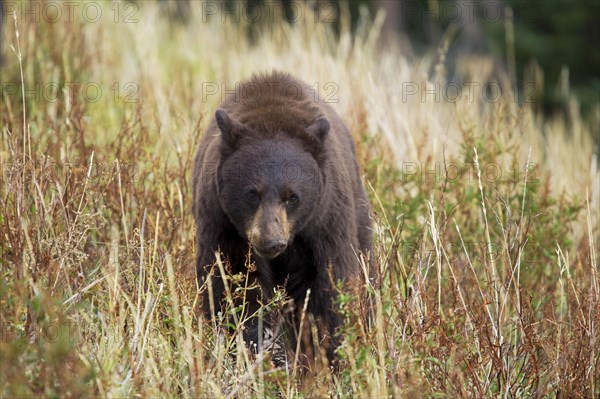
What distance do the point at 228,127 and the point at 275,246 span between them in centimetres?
70

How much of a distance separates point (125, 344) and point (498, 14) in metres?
18.2

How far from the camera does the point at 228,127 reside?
4.46 metres

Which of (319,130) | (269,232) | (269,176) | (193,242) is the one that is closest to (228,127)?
(269,176)

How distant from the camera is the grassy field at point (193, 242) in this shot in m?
3.67

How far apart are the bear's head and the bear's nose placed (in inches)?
3.9

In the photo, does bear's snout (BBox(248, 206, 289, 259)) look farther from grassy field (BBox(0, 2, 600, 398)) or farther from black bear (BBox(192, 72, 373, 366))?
grassy field (BBox(0, 2, 600, 398))

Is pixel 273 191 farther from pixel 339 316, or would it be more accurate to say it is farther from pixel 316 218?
pixel 339 316

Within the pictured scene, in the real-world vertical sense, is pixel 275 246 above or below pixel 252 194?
below

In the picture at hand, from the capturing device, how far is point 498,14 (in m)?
20.5

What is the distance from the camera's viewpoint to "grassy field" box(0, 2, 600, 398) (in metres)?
3.67

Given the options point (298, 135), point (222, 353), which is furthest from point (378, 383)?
point (298, 135)

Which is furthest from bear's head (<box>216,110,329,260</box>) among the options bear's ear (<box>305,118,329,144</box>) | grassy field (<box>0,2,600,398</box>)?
grassy field (<box>0,2,600,398</box>)

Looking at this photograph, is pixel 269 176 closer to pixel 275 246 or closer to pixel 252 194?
pixel 252 194

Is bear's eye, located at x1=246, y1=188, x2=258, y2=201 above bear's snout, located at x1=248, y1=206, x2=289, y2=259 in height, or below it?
above
